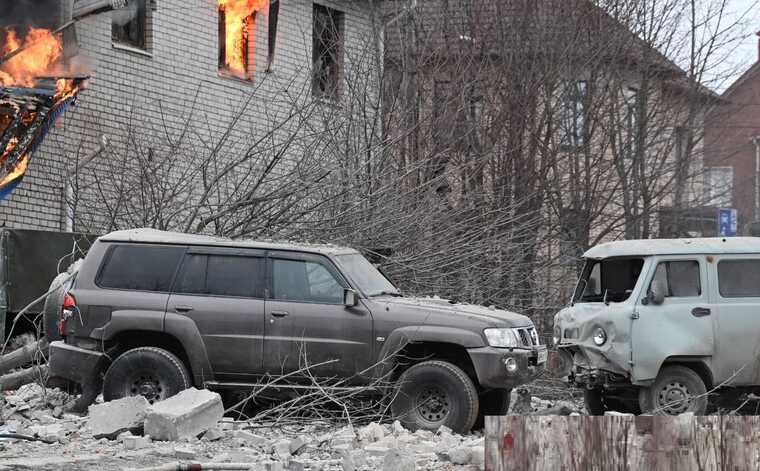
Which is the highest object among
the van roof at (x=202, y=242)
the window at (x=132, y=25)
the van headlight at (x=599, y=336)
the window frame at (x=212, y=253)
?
the window at (x=132, y=25)

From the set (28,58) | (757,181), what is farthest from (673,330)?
(757,181)

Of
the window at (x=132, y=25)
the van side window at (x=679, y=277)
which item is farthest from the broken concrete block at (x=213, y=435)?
the window at (x=132, y=25)

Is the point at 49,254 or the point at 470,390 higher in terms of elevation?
the point at 49,254

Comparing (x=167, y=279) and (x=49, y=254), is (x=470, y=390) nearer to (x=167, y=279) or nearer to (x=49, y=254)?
(x=167, y=279)

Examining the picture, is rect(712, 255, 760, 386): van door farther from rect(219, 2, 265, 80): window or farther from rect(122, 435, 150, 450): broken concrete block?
rect(219, 2, 265, 80): window

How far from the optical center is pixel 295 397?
12.1 meters

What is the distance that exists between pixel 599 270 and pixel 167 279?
5.17m

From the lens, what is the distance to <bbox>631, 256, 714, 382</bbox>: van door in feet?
45.1

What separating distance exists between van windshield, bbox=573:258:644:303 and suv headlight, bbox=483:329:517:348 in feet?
8.53

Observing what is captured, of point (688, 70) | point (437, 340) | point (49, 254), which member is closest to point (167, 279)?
point (437, 340)

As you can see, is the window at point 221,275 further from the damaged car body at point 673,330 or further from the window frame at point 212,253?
the damaged car body at point 673,330

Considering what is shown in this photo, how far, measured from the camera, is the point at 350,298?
1220cm

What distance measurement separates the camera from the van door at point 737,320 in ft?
45.2

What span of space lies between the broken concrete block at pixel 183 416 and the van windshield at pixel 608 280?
5.28 m
